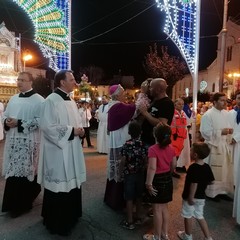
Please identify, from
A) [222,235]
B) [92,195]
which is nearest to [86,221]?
[92,195]

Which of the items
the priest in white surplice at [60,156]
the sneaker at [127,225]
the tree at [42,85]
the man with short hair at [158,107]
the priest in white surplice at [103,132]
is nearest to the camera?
the priest in white surplice at [60,156]

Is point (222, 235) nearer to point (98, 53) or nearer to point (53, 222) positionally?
point (53, 222)

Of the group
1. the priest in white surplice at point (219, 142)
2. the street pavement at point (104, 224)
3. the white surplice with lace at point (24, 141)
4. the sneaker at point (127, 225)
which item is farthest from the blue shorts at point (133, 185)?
the priest in white surplice at point (219, 142)

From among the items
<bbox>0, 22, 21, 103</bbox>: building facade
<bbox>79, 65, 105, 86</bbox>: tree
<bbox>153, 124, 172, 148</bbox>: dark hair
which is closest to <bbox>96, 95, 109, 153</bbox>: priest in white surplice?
<bbox>153, 124, 172, 148</bbox>: dark hair

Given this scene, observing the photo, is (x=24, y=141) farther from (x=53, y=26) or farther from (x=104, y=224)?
(x=53, y=26)

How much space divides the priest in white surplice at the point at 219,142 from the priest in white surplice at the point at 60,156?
2.64m

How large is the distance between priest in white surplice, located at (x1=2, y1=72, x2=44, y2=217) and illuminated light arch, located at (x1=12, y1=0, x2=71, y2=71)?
24.7 feet

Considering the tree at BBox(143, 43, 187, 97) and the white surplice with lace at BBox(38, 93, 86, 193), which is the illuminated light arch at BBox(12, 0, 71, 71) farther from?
the tree at BBox(143, 43, 187, 97)

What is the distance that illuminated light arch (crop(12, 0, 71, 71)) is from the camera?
36.8 feet

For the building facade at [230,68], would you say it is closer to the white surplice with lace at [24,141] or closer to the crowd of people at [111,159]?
the crowd of people at [111,159]

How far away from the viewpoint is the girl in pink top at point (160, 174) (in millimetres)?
3562

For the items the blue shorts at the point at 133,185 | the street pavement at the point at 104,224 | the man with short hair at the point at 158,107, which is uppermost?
the man with short hair at the point at 158,107

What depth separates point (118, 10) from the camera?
2111 cm

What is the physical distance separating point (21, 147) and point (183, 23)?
8.06m
